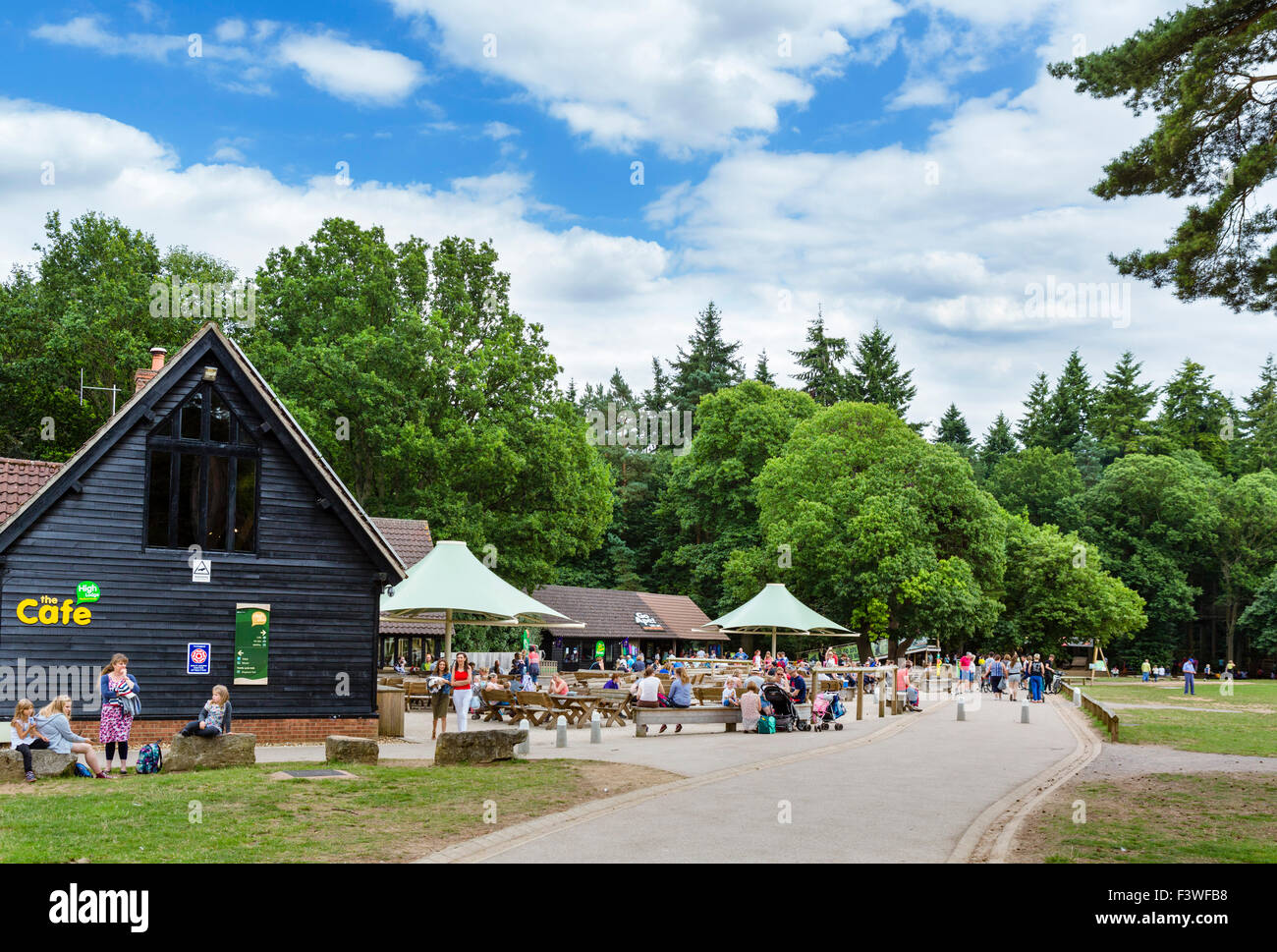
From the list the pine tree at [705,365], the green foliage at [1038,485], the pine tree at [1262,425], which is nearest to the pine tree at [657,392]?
the pine tree at [705,365]

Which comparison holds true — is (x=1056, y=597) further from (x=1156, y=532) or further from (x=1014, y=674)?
(x=1014, y=674)

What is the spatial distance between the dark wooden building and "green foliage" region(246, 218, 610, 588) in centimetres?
2124

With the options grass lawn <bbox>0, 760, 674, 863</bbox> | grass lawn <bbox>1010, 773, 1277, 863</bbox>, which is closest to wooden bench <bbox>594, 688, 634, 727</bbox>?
grass lawn <bbox>0, 760, 674, 863</bbox>

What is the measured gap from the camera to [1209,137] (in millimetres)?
15461

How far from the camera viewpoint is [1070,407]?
92.6 metres

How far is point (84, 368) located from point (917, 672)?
35.8 meters

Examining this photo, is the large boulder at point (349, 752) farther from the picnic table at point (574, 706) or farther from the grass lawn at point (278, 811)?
the picnic table at point (574, 706)

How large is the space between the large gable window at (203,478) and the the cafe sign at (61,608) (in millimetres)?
1317

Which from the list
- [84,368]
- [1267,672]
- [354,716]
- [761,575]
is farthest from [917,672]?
[1267,672]

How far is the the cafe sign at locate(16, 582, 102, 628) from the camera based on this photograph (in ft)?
58.5

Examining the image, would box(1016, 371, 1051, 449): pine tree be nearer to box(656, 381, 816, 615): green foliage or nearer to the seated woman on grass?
box(656, 381, 816, 615): green foliage

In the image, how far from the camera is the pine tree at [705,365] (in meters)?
79.4

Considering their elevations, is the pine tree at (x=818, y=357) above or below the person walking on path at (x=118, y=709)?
above
